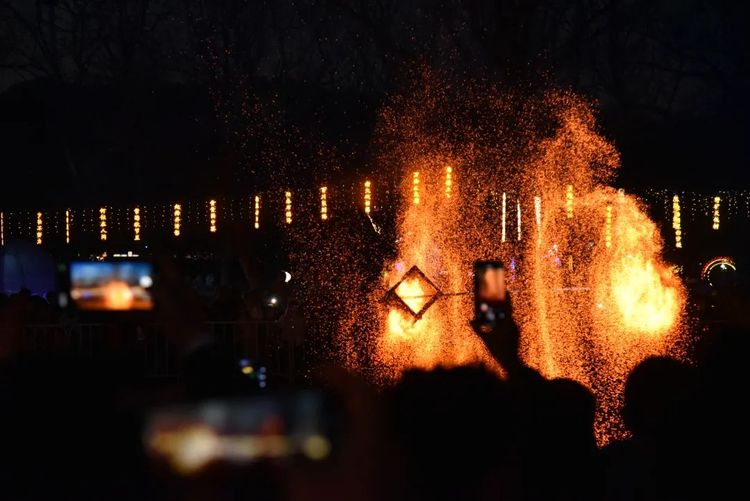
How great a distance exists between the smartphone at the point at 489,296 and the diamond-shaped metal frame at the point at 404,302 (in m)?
7.54

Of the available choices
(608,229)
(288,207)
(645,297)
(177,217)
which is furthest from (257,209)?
(645,297)

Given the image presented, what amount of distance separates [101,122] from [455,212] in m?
18.0

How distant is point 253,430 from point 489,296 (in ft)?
6.45

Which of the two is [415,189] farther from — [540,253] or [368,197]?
[540,253]

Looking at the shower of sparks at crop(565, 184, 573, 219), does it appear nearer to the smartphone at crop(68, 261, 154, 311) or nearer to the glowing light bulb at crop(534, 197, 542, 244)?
the glowing light bulb at crop(534, 197, 542, 244)

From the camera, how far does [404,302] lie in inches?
538

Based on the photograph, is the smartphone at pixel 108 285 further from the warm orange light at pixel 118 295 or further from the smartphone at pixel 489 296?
the smartphone at pixel 489 296

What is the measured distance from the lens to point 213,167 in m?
35.5

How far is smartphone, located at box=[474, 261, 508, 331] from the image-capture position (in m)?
4.95

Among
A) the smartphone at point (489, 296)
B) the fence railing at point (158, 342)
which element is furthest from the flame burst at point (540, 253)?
the smartphone at point (489, 296)

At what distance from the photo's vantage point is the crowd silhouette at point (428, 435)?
3428 millimetres

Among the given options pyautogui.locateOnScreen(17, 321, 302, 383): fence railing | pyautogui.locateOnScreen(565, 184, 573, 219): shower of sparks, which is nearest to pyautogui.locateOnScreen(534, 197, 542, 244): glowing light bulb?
pyautogui.locateOnScreen(565, 184, 573, 219): shower of sparks

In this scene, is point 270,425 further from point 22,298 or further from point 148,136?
point 148,136

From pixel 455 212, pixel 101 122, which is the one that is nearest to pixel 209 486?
pixel 455 212
